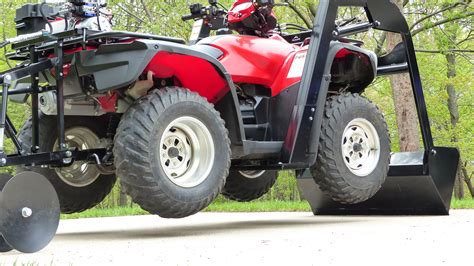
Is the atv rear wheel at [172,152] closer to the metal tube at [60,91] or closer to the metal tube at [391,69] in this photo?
the metal tube at [60,91]

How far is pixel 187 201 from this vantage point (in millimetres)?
5691

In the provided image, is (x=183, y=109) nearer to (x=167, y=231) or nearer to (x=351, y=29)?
(x=167, y=231)

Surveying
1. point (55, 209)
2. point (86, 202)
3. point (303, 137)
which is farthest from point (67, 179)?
point (303, 137)

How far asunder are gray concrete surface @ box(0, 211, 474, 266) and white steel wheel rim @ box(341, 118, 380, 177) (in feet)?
1.76

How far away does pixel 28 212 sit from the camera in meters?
4.83

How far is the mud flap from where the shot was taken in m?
7.90

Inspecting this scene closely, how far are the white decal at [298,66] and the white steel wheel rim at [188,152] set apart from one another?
1.28 metres

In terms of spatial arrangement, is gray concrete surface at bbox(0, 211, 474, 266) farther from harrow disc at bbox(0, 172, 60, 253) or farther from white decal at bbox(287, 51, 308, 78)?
white decal at bbox(287, 51, 308, 78)

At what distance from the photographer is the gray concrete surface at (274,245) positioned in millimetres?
4238

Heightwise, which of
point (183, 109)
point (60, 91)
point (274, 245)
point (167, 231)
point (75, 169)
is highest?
point (60, 91)

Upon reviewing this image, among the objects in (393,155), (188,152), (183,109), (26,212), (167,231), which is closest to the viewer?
(26,212)

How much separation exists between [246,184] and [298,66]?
1699 mm

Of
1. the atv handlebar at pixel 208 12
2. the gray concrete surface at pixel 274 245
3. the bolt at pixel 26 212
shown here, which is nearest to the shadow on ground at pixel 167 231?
the gray concrete surface at pixel 274 245

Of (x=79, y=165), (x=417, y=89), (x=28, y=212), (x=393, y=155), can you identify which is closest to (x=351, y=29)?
(x=417, y=89)
